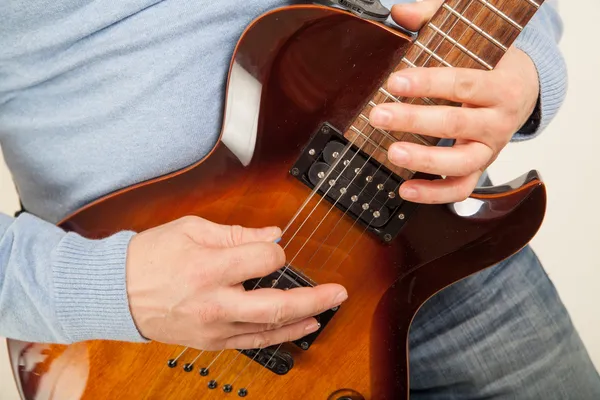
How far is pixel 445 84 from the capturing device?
565mm

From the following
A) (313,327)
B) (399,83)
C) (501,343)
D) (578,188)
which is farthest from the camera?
(578,188)

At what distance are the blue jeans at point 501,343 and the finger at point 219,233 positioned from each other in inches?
16.0

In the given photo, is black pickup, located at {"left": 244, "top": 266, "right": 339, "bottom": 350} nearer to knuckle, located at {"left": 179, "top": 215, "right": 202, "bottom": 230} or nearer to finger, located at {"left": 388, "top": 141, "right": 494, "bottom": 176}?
knuckle, located at {"left": 179, "top": 215, "right": 202, "bottom": 230}

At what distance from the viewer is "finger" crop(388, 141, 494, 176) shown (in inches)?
22.6

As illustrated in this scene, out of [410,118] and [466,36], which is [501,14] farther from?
[410,118]

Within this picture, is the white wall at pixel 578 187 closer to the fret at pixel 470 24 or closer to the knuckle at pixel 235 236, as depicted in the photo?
the fret at pixel 470 24

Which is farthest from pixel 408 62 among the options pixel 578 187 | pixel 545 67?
pixel 578 187

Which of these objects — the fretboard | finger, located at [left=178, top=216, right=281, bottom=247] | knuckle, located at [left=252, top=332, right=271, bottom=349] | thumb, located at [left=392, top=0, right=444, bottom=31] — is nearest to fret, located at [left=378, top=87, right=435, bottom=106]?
the fretboard

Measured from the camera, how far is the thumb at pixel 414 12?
26.4 inches

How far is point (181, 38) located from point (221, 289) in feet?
1.16

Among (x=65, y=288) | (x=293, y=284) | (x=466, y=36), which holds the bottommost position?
(x=65, y=288)

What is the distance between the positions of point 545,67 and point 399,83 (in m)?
0.30

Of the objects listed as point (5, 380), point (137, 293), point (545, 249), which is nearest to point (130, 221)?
point (137, 293)

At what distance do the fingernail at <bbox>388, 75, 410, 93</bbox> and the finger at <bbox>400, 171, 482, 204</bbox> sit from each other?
0.11m
